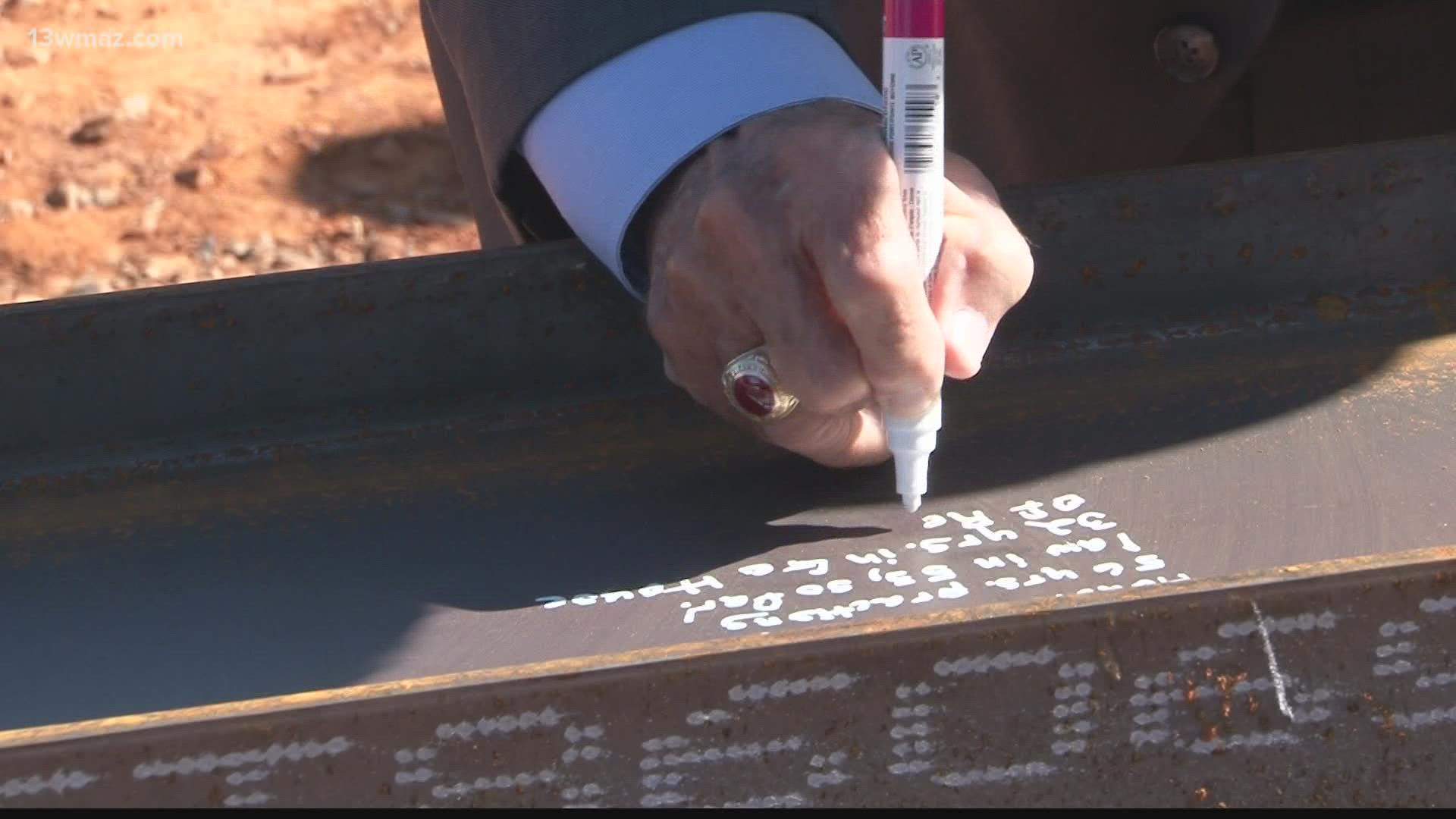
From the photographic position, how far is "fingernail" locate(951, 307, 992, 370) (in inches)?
27.5

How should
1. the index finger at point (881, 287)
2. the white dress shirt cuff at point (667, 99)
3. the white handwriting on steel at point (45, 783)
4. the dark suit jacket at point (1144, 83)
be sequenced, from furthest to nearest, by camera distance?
1. the dark suit jacket at point (1144, 83)
2. the white dress shirt cuff at point (667, 99)
3. the index finger at point (881, 287)
4. the white handwriting on steel at point (45, 783)

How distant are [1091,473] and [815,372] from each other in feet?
0.60

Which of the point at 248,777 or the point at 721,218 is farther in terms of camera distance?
the point at 721,218

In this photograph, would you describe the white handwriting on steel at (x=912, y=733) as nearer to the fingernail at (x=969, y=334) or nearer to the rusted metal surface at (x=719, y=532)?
the rusted metal surface at (x=719, y=532)

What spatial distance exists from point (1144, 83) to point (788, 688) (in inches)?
27.7

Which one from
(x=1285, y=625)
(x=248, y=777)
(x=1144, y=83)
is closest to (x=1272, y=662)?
(x=1285, y=625)

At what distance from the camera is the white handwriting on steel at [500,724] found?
48cm

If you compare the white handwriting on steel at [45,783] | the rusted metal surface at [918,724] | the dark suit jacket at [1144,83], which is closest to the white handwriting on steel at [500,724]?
the rusted metal surface at [918,724]

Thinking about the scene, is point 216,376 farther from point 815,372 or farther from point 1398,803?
point 1398,803

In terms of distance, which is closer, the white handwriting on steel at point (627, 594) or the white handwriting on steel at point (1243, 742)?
the white handwriting on steel at point (1243, 742)

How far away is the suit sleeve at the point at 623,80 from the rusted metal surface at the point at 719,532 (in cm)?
8

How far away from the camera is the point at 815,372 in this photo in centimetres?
67

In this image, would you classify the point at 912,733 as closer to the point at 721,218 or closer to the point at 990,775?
the point at 990,775

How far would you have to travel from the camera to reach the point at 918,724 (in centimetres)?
50
